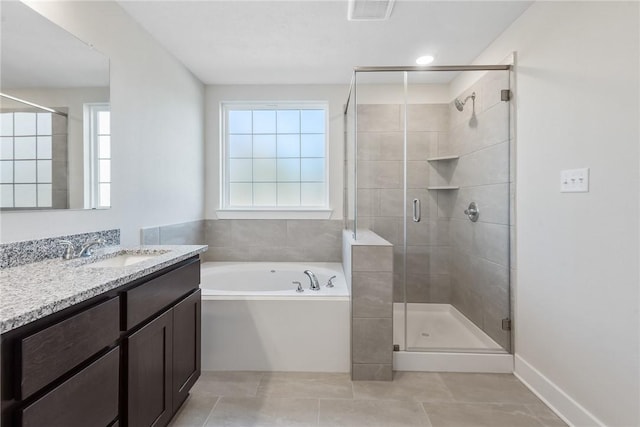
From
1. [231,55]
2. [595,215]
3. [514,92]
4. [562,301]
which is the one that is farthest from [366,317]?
[231,55]

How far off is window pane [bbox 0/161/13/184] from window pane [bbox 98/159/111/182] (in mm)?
495

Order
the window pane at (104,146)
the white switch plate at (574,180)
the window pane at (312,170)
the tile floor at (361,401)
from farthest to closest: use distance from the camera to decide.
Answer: the window pane at (312,170), the window pane at (104,146), the tile floor at (361,401), the white switch plate at (574,180)

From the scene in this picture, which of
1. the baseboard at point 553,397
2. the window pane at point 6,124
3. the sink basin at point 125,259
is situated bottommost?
the baseboard at point 553,397

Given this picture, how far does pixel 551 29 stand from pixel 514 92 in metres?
0.42

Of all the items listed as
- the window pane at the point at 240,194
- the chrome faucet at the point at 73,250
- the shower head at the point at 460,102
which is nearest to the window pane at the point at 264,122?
the window pane at the point at 240,194

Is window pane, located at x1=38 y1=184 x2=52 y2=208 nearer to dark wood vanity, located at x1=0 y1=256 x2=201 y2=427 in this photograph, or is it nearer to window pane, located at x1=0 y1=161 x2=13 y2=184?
window pane, located at x1=0 y1=161 x2=13 y2=184

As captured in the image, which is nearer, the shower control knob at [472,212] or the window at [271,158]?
the shower control knob at [472,212]

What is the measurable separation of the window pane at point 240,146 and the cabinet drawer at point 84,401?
A: 259 cm

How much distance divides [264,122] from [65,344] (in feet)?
9.50

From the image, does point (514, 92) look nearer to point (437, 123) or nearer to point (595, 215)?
point (437, 123)

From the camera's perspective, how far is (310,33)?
2277 mm

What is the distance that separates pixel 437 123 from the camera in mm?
2736

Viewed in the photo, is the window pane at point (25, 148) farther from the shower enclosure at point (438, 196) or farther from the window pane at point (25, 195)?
the shower enclosure at point (438, 196)

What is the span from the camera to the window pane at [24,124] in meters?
1.33
